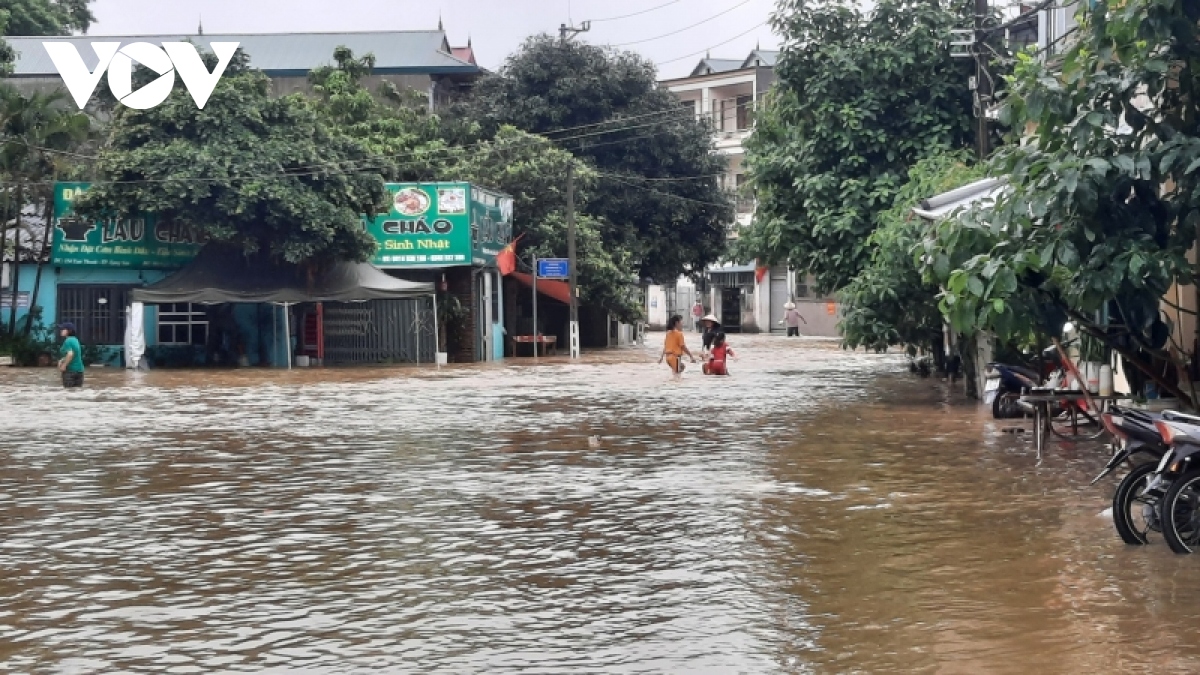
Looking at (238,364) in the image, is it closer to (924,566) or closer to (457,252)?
(457,252)

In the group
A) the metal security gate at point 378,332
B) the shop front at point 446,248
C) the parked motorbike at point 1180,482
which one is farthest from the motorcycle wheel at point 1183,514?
the metal security gate at point 378,332

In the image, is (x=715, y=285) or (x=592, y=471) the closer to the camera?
(x=592, y=471)

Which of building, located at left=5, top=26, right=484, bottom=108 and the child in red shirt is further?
building, located at left=5, top=26, right=484, bottom=108

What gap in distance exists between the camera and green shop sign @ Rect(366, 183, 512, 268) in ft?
125

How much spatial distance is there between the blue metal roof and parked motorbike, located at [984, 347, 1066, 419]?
4193 cm

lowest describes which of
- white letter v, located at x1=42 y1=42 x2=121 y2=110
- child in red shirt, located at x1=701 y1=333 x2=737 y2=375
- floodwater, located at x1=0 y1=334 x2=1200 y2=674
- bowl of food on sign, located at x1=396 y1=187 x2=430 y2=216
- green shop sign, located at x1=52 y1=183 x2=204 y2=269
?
floodwater, located at x1=0 y1=334 x2=1200 y2=674

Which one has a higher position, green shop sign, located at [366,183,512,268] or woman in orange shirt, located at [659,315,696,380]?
green shop sign, located at [366,183,512,268]

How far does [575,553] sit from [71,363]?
19610 mm

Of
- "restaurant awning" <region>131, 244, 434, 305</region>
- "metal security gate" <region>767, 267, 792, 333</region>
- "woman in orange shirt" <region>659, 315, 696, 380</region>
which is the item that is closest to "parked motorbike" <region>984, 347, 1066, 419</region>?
"woman in orange shirt" <region>659, 315, 696, 380</region>

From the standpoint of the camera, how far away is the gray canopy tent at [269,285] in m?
35.4

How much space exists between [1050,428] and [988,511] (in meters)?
5.67

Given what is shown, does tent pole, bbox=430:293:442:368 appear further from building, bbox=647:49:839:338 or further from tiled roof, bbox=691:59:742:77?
tiled roof, bbox=691:59:742:77

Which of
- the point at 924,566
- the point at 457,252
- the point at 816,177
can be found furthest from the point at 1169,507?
the point at 457,252

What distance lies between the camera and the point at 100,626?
Answer: 7051 mm
